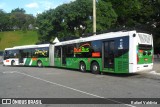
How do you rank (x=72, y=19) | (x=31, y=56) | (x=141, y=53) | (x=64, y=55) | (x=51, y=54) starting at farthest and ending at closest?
1. (x=72, y=19)
2. (x=31, y=56)
3. (x=51, y=54)
4. (x=64, y=55)
5. (x=141, y=53)

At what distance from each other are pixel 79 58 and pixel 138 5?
86.8ft

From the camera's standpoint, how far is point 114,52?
58.9 feet

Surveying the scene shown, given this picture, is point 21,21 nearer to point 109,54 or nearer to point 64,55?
point 64,55

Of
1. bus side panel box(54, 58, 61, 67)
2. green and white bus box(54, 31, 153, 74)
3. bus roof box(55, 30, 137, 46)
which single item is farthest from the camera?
bus side panel box(54, 58, 61, 67)

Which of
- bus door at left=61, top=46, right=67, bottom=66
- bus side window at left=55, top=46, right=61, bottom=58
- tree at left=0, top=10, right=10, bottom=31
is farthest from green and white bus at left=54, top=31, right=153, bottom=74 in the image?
tree at left=0, top=10, right=10, bottom=31

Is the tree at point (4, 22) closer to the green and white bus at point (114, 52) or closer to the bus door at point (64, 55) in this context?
the bus door at point (64, 55)

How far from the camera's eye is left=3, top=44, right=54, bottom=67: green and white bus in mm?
29658

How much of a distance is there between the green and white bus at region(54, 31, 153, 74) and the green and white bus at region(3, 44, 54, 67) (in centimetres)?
693

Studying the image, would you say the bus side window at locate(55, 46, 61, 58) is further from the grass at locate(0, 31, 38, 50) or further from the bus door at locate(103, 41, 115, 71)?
the grass at locate(0, 31, 38, 50)

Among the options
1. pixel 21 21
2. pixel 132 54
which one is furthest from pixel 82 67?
pixel 21 21

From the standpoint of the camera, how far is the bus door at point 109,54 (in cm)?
1812

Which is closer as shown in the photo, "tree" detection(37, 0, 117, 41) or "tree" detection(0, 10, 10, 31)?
"tree" detection(37, 0, 117, 41)

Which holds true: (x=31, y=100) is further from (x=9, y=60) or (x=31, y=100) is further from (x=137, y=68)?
(x=9, y=60)

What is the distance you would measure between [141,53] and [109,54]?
A: 7.47ft
